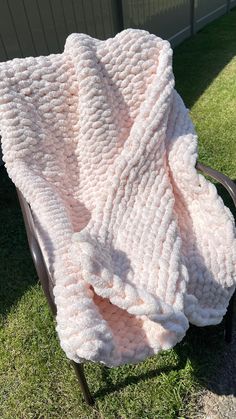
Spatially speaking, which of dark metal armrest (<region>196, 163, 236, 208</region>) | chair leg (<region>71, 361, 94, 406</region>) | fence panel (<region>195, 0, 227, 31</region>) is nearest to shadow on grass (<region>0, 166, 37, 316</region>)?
chair leg (<region>71, 361, 94, 406</region>)

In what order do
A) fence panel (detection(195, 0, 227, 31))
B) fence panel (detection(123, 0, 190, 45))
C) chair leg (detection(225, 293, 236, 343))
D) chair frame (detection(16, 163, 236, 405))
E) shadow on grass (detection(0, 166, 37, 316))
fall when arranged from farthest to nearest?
fence panel (detection(195, 0, 227, 31)) → fence panel (detection(123, 0, 190, 45)) → shadow on grass (detection(0, 166, 37, 316)) → chair leg (detection(225, 293, 236, 343)) → chair frame (detection(16, 163, 236, 405))

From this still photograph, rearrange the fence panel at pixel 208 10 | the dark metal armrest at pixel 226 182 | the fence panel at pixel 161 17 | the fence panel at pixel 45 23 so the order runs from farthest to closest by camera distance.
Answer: the fence panel at pixel 208 10 → the fence panel at pixel 161 17 → the fence panel at pixel 45 23 → the dark metal armrest at pixel 226 182

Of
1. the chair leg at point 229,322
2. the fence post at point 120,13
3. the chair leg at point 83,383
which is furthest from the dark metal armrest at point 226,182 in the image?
the fence post at point 120,13

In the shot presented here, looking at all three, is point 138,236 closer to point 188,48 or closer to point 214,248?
point 214,248

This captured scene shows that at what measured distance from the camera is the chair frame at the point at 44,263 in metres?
1.21

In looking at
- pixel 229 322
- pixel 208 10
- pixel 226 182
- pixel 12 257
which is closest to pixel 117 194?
pixel 226 182

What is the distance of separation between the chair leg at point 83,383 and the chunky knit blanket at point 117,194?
0.24 metres

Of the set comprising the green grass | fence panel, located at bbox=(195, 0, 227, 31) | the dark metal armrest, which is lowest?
fence panel, located at bbox=(195, 0, 227, 31)

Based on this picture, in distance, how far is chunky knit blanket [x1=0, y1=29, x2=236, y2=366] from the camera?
1250 mm

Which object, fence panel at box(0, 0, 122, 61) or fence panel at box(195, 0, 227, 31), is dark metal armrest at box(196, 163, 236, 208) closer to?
fence panel at box(0, 0, 122, 61)

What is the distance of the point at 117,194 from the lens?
1.59 m

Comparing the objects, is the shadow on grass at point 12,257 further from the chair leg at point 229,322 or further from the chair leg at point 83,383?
the chair leg at point 229,322

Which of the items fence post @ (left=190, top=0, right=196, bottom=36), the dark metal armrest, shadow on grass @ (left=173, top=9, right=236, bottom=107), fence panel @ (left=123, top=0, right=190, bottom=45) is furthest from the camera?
fence post @ (left=190, top=0, right=196, bottom=36)

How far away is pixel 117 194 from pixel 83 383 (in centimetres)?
74
